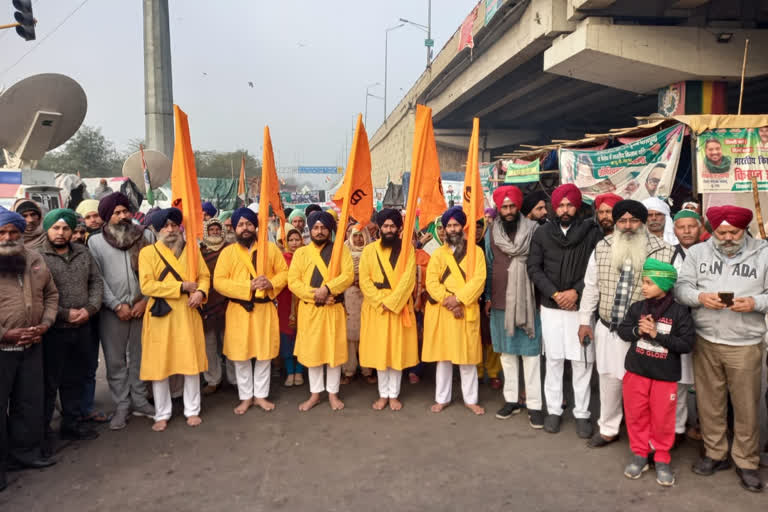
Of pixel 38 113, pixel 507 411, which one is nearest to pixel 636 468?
pixel 507 411

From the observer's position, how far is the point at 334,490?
3.29 metres

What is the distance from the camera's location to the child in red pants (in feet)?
10.7

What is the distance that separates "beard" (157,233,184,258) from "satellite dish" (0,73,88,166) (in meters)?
7.30

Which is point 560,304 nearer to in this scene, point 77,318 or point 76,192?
point 77,318

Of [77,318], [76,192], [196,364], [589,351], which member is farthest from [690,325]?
[76,192]

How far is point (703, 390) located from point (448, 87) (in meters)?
16.4

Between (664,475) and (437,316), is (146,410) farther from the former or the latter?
(664,475)

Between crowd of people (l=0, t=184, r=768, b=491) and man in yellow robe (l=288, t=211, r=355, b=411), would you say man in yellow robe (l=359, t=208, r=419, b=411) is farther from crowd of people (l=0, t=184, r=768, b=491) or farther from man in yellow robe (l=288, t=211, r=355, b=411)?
man in yellow robe (l=288, t=211, r=355, b=411)

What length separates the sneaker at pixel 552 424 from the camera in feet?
13.4

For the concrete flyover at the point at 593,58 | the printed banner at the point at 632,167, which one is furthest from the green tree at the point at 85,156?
the printed banner at the point at 632,167

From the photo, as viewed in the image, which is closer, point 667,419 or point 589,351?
point 667,419

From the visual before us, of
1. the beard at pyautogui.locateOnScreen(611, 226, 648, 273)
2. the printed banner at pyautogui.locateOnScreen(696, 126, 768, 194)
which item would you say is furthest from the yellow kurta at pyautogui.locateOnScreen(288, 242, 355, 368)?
the printed banner at pyautogui.locateOnScreen(696, 126, 768, 194)

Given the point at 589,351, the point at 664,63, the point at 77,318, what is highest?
the point at 664,63

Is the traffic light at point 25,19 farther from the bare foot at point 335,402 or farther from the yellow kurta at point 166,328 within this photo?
the bare foot at point 335,402
